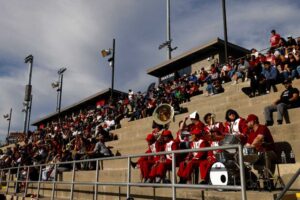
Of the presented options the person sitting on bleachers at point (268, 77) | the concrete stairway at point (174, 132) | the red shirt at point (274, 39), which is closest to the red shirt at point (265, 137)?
the concrete stairway at point (174, 132)

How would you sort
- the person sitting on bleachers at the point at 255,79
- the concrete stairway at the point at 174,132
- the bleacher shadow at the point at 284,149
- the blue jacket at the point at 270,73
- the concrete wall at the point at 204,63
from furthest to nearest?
1. the concrete wall at the point at 204,63
2. the person sitting on bleachers at the point at 255,79
3. the blue jacket at the point at 270,73
4. the bleacher shadow at the point at 284,149
5. the concrete stairway at the point at 174,132

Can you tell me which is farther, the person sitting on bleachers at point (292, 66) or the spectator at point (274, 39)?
the spectator at point (274, 39)

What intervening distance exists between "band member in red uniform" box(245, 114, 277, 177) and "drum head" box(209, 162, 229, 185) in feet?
2.48

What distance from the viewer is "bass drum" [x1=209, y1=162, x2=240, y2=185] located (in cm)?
536

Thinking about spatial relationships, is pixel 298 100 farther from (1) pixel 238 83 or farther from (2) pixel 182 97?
(2) pixel 182 97

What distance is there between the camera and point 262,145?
248 inches

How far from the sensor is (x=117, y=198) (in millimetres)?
8203

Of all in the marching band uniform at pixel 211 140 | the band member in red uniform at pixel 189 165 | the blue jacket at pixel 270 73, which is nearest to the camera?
the marching band uniform at pixel 211 140

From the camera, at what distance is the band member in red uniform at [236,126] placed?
22.9 ft

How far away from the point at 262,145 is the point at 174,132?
18.3ft

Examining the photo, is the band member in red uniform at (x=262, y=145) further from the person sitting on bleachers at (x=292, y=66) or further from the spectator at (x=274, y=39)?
the spectator at (x=274, y=39)

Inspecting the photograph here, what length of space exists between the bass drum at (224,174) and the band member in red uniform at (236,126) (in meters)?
1.35

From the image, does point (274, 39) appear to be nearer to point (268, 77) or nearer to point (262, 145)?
point (268, 77)

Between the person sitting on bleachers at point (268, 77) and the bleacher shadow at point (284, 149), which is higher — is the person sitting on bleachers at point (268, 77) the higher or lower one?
the higher one
